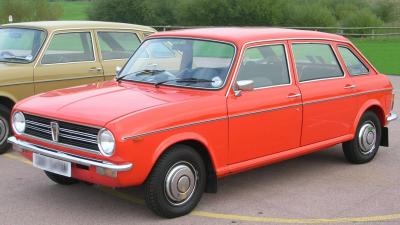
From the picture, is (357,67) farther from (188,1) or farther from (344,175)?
(188,1)

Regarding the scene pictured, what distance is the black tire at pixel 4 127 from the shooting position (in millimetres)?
7980

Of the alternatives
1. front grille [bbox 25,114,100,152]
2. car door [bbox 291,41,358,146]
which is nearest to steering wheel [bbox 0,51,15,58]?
front grille [bbox 25,114,100,152]

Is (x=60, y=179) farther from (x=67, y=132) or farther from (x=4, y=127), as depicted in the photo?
(x=4, y=127)

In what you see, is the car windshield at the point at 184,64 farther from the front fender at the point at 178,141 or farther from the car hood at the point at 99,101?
the front fender at the point at 178,141

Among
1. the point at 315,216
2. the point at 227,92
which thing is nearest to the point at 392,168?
the point at 315,216

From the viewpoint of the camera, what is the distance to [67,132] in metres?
5.29

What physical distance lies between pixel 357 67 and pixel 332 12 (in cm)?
5604

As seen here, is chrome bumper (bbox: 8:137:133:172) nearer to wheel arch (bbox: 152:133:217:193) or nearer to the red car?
the red car

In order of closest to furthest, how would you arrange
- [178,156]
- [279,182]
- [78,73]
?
[178,156], [279,182], [78,73]

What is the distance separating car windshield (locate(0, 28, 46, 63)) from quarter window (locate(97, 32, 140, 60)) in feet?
3.40

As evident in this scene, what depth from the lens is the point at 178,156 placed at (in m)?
5.31

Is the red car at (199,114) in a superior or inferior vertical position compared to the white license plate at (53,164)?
superior

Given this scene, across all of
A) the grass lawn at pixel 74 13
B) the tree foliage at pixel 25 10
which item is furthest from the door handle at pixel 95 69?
the grass lawn at pixel 74 13

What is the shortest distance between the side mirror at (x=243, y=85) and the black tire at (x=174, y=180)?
0.79m
